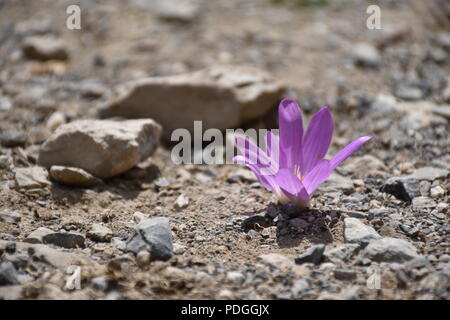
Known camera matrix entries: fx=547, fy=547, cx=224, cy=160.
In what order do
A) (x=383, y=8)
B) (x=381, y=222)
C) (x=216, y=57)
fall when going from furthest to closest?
(x=383, y=8), (x=216, y=57), (x=381, y=222)

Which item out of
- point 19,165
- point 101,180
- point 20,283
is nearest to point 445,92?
point 101,180

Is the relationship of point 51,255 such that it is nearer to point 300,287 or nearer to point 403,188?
point 300,287

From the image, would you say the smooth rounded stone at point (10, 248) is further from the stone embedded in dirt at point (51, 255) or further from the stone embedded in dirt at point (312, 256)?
the stone embedded in dirt at point (312, 256)

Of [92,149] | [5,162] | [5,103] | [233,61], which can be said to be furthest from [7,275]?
[233,61]

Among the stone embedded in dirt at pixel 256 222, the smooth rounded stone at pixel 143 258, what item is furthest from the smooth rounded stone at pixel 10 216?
the stone embedded in dirt at pixel 256 222

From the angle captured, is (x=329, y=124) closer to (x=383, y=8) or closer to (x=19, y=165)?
(x=19, y=165)
